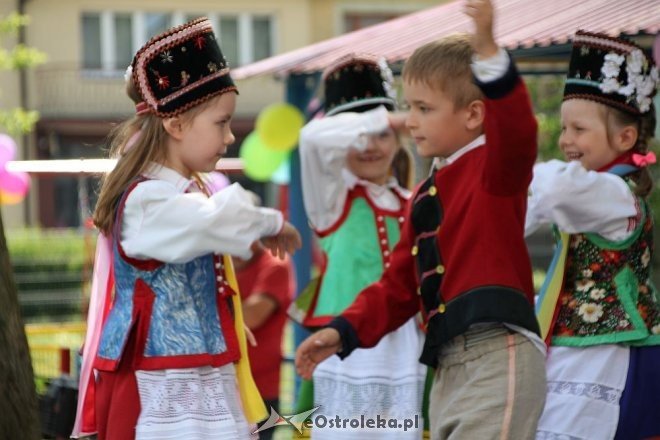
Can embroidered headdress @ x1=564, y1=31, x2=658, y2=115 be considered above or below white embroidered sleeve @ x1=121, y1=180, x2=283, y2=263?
above

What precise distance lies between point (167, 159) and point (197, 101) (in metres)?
0.22

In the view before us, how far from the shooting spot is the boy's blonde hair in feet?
11.5

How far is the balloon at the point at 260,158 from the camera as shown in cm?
913

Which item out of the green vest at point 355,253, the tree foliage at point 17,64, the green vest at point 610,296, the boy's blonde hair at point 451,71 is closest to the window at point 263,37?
→ the tree foliage at point 17,64

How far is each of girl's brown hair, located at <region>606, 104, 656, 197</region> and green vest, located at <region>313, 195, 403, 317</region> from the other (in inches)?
49.4

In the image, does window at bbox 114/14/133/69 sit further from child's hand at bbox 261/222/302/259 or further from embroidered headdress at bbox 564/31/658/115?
child's hand at bbox 261/222/302/259

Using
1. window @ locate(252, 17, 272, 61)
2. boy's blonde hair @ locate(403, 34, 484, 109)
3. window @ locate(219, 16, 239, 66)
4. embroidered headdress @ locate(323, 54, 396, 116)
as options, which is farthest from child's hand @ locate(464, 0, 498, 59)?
window @ locate(252, 17, 272, 61)

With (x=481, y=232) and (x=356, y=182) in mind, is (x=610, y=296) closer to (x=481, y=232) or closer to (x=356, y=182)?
(x=481, y=232)

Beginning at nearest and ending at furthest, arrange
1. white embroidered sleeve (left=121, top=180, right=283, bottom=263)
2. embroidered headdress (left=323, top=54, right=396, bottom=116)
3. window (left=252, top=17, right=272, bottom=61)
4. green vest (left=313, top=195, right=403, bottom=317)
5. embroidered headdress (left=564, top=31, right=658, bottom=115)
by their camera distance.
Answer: white embroidered sleeve (left=121, top=180, right=283, bottom=263)
embroidered headdress (left=564, top=31, right=658, bottom=115)
green vest (left=313, top=195, right=403, bottom=317)
embroidered headdress (left=323, top=54, right=396, bottom=116)
window (left=252, top=17, right=272, bottom=61)

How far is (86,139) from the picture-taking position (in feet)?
93.3

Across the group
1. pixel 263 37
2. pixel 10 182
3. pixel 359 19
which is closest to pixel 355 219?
pixel 10 182

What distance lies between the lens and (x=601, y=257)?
416cm

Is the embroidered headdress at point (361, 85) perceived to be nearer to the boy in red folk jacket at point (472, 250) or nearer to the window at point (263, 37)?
the boy in red folk jacket at point (472, 250)

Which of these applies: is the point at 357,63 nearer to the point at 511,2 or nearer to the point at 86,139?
the point at 511,2
